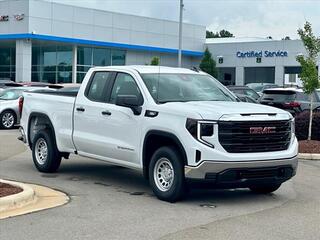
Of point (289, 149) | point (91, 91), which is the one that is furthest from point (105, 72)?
point (289, 149)

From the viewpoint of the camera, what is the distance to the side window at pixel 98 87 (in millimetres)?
10188

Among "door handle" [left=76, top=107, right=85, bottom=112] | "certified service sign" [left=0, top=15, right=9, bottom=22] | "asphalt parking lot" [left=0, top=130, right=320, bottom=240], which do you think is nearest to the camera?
"asphalt parking lot" [left=0, top=130, right=320, bottom=240]

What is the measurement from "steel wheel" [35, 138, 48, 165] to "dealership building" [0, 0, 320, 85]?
117ft

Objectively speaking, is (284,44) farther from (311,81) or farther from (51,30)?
(311,81)

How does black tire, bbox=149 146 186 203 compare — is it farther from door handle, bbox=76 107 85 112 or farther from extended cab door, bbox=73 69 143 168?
door handle, bbox=76 107 85 112

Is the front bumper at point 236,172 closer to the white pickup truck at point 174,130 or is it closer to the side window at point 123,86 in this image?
the white pickup truck at point 174,130

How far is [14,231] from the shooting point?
22.8 ft

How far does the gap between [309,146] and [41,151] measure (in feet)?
23.6

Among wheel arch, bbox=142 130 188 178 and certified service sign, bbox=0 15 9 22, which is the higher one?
certified service sign, bbox=0 15 9 22

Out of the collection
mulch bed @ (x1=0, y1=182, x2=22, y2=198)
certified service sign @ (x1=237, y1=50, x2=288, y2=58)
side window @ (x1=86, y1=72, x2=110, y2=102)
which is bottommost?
mulch bed @ (x1=0, y1=182, x2=22, y2=198)

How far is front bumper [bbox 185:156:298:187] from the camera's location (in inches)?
327

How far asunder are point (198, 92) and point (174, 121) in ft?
4.06

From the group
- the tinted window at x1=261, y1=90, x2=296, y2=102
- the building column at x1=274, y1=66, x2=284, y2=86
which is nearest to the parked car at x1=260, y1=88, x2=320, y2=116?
the tinted window at x1=261, y1=90, x2=296, y2=102

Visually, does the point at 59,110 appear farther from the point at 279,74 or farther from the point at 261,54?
the point at 261,54
